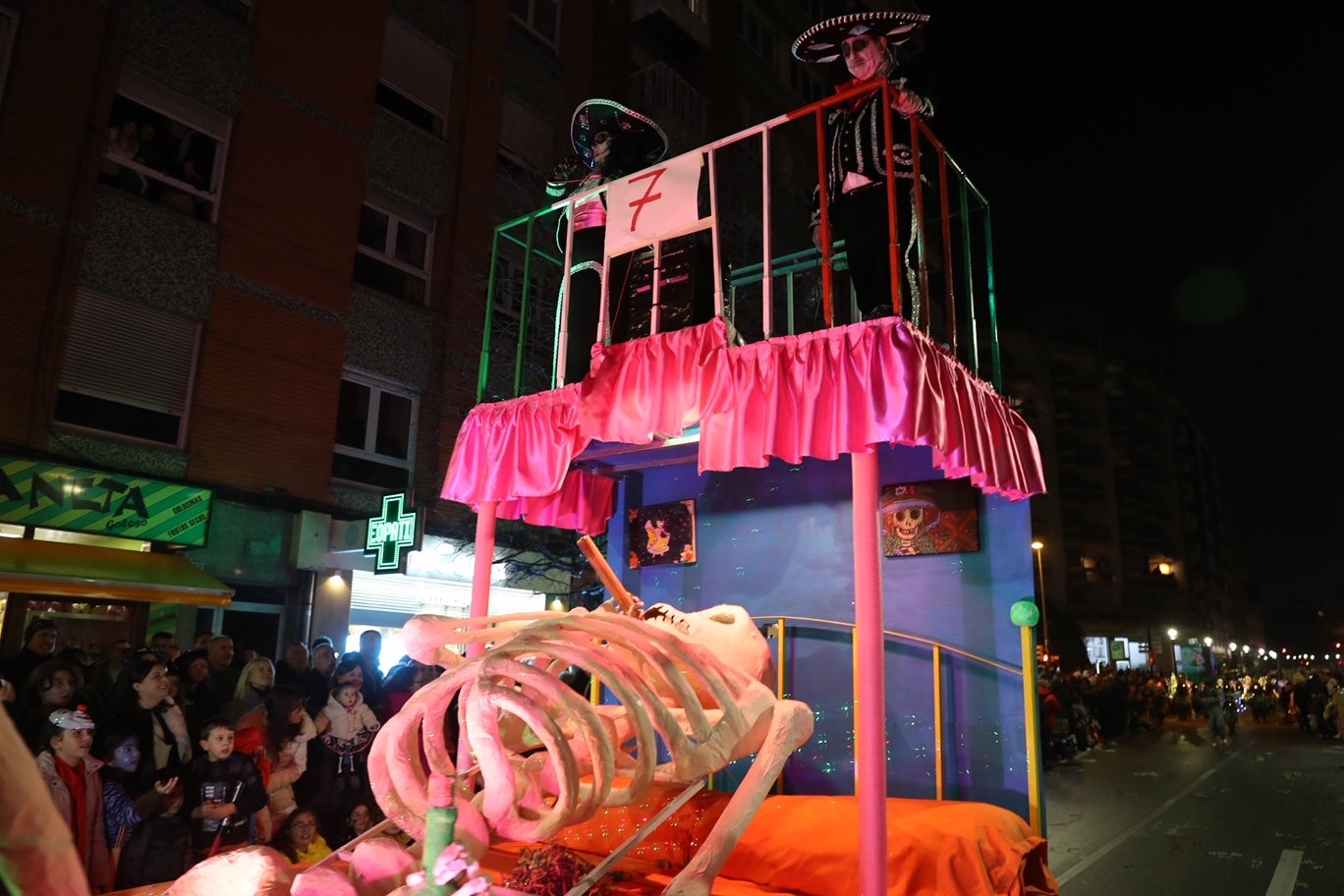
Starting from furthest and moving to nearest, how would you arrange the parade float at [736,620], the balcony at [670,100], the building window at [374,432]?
the balcony at [670,100], the building window at [374,432], the parade float at [736,620]

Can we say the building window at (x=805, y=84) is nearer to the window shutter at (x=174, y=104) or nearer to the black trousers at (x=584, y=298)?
the window shutter at (x=174, y=104)

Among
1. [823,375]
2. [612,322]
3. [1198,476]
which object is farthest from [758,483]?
[1198,476]

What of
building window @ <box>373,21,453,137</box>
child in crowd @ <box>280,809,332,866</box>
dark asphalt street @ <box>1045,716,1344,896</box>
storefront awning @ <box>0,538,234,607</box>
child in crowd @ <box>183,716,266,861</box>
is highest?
building window @ <box>373,21,453,137</box>

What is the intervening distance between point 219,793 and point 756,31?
71.0ft

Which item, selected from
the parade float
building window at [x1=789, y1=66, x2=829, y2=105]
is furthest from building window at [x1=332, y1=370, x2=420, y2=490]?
building window at [x1=789, y1=66, x2=829, y2=105]

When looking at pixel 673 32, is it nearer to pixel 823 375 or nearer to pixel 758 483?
pixel 758 483

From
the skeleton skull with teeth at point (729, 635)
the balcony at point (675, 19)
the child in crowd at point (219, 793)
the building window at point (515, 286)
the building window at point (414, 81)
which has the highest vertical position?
the balcony at point (675, 19)

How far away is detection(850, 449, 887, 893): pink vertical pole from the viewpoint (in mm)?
3506

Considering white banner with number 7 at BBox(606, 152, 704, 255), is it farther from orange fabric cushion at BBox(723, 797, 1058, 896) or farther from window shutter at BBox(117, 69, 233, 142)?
window shutter at BBox(117, 69, 233, 142)

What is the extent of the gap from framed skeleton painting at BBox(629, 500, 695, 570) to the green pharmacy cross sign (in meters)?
5.09

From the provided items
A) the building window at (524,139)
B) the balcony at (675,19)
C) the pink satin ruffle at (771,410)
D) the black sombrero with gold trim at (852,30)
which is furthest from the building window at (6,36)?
the balcony at (675,19)

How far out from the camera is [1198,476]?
6931 cm

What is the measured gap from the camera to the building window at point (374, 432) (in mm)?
12812

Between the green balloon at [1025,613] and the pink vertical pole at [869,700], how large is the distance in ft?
4.50
